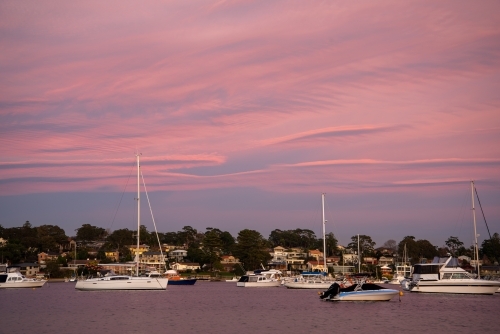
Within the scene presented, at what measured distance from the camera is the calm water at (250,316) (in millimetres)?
48094

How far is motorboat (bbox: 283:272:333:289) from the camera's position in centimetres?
10225

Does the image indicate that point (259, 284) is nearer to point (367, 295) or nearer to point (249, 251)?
point (249, 251)

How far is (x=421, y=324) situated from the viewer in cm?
5134

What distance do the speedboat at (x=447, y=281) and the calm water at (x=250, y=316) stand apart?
1.22 metres

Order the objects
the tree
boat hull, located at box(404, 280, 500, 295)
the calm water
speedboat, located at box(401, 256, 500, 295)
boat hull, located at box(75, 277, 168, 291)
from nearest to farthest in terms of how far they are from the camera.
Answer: the calm water
boat hull, located at box(404, 280, 500, 295)
speedboat, located at box(401, 256, 500, 295)
boat hull, located at box(75, 277, 168, 291)
the tree

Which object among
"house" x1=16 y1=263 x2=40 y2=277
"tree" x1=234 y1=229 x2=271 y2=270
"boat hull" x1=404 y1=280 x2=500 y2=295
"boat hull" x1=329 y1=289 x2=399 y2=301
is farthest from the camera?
"house" x1=16 y1=263 x2=40 y2=277

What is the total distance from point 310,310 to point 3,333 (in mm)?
28407

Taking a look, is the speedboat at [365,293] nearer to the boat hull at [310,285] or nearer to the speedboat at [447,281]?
the speedboat at [447,281]

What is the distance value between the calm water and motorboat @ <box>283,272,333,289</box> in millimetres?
26186

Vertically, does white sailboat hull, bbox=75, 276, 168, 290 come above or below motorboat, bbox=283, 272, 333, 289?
above

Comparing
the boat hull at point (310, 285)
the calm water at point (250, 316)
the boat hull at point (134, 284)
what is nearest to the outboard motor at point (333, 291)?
the calm water at point (250, 316)

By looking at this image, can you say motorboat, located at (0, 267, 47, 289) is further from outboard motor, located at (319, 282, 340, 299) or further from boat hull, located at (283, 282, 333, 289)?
outboard motor, located at (319, 282, 340, 299)

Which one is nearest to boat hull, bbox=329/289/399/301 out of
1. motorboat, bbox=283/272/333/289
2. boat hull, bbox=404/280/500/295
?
boat hull, bbox=404/280/500/295

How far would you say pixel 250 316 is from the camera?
57906 mm
